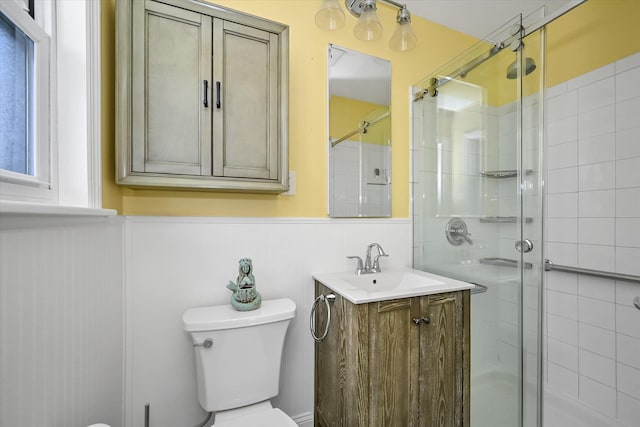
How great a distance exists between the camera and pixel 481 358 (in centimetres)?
139

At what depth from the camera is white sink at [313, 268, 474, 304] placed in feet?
3.57

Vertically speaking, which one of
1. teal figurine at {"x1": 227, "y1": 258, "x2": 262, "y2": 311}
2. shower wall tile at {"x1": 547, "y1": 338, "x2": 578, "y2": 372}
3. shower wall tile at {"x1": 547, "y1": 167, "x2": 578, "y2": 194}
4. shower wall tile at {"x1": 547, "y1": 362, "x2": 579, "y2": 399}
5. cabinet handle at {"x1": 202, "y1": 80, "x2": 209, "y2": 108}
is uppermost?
cabinet handle at {"x1": 202, "y1": 80, "x2": 209, "y2": 108}

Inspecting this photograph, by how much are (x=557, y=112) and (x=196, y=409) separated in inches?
103

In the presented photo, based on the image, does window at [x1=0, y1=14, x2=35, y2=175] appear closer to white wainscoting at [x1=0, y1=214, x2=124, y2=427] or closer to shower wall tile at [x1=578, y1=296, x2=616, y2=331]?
white wainscoting at [x1=0, y1=214, x2=124, y2=427]

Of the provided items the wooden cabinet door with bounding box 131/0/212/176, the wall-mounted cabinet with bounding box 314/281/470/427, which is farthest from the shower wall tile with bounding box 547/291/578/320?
the wooden cabinet door with bounding box 131/0/212/176

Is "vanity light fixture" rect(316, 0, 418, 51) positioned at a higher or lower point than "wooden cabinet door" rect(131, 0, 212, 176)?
higher

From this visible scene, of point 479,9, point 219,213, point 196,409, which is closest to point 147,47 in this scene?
point 219,213

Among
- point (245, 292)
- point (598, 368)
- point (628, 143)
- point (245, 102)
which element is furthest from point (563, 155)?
point (245, 292)

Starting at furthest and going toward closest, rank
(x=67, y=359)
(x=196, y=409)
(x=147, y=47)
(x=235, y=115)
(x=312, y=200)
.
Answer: (x=312, y=200)
(x=196, y=409)
(x=235, y=115)
(x=147, y=47)
(x=67, y=359)

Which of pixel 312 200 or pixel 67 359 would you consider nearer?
pixel 67 359

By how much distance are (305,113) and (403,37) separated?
579 millimetres

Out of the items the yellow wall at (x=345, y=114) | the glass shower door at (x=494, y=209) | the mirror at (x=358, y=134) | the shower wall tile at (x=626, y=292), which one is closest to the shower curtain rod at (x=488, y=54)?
the glass shower door at (x=494, y=209)

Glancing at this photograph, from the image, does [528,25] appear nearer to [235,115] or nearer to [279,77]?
[279,77]

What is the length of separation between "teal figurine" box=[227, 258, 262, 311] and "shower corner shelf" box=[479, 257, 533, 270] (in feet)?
3.91
